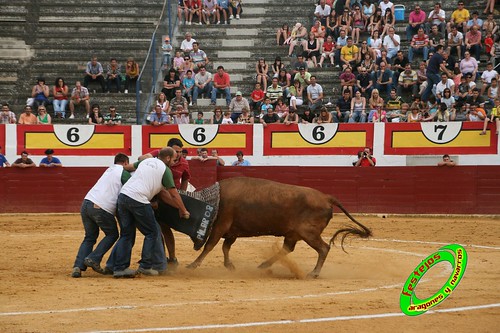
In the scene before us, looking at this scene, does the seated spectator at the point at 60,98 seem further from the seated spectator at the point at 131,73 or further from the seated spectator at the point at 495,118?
the seated spectator at the point at 495,118

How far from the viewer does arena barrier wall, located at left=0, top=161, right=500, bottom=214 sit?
2098 cm

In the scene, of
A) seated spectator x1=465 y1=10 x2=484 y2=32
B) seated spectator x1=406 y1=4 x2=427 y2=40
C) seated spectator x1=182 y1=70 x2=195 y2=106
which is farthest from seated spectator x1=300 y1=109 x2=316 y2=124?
seated spectator x1=465 y1=10 x2=484 y2=32

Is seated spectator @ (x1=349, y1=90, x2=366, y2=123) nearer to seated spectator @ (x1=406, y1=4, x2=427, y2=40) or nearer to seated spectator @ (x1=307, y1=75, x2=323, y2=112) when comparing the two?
seated spectator @ (x1=307, y1=75, x2=323, y2=112)

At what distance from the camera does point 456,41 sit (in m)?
23.9

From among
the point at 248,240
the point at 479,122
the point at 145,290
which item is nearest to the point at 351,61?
the point at 479,122

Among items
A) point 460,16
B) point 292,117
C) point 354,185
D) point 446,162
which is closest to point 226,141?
point 292,117

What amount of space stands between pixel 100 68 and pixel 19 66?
2888mm

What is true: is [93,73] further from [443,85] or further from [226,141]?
[443,85]

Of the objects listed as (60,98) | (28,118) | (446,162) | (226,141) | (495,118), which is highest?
(60,98)

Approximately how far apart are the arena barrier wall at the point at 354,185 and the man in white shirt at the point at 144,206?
32.1 ft

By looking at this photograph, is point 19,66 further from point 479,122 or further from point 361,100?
point 479,122

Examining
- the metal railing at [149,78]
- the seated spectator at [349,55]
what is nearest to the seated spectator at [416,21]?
the seated spectator at [349,55]

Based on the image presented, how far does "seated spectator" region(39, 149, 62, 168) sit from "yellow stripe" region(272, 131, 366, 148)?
16.3 feet

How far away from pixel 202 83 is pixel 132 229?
43.6 ft
